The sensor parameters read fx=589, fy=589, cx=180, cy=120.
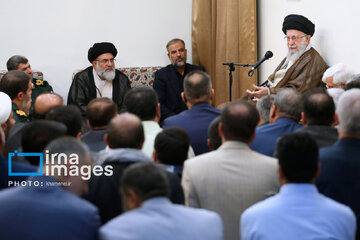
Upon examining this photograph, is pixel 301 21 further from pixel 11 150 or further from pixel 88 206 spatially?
pixel 88 206

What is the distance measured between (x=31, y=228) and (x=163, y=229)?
1.58ft

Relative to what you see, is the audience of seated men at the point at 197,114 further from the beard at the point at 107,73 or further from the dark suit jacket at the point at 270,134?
the beard at the point at 107,73

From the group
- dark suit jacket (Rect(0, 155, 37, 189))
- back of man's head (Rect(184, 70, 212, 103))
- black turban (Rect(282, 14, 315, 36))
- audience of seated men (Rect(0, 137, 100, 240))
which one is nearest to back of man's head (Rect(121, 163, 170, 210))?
audience of seated men (Rect(0, 137, 100, 240))

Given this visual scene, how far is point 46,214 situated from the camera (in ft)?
7.06

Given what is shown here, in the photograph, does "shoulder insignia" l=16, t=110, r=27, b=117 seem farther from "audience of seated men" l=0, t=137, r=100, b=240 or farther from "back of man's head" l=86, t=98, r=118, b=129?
"audience of seated men" l=0, t=137, r=100, b=240

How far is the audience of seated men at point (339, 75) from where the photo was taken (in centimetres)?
437

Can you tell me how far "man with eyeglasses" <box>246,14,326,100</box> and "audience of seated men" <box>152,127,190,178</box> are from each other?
243 cm

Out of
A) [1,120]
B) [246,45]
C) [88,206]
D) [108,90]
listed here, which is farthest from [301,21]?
[88,206]

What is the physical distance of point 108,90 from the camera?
21.0ft

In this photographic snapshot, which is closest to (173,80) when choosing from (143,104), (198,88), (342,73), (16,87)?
(16,87)

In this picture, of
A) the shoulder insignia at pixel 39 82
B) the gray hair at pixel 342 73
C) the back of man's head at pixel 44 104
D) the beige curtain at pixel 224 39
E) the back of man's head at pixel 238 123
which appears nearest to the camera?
the back of man's head at pixel 238 123

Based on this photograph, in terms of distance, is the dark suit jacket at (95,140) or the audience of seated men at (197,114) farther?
the audience of seated men at (197,114)

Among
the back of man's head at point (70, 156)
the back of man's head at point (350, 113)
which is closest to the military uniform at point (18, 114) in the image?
the back of man's head at point (70, 156)

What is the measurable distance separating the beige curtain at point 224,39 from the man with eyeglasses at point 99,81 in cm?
111
